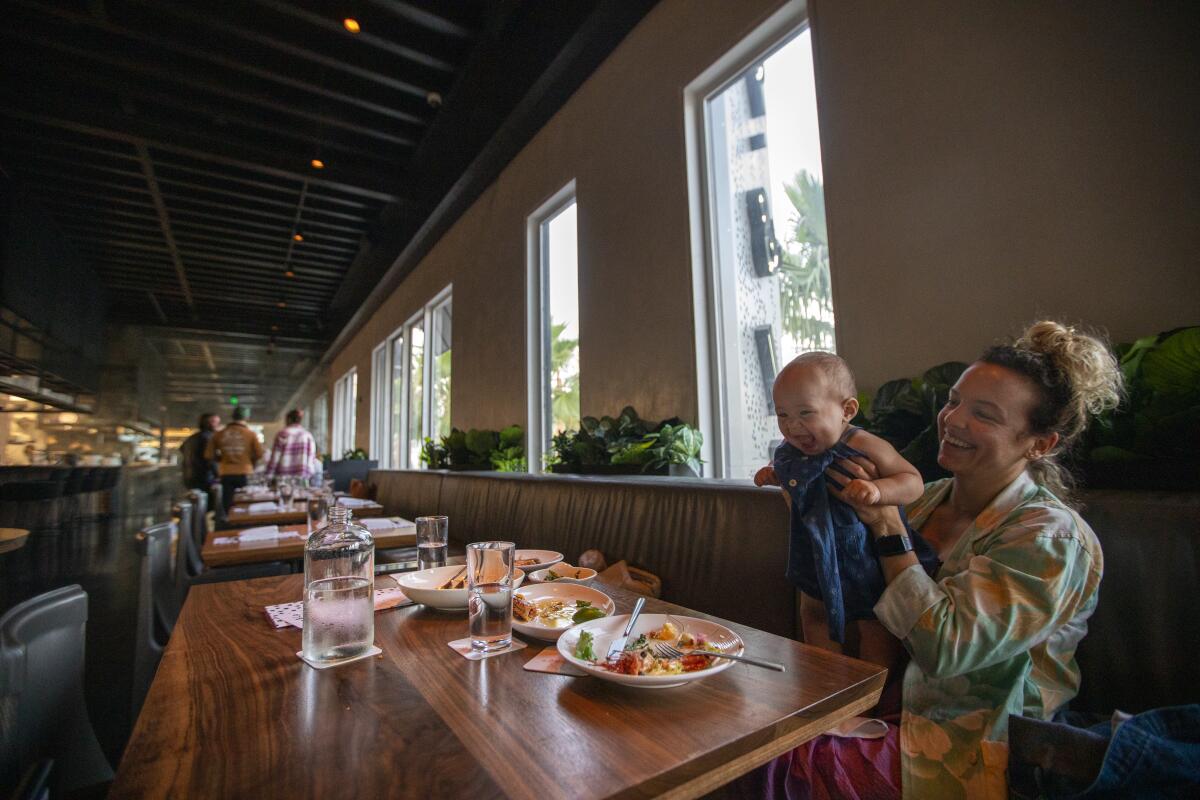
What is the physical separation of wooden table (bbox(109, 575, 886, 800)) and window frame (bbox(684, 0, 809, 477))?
2.10m

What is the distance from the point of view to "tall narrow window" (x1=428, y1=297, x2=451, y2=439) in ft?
23.9

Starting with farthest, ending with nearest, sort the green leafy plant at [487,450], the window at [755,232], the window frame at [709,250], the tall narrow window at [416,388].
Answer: the tall narrow window at [416,388]
the green leafy plant at [487,450]
the window frame at [709,250]
the window at [755,232]

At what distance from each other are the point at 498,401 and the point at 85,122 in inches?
168

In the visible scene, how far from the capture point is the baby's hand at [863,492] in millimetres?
1131

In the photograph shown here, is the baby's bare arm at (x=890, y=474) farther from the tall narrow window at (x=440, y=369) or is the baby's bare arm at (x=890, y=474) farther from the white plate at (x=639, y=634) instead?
the tall narrow window at (x=440, y=369)

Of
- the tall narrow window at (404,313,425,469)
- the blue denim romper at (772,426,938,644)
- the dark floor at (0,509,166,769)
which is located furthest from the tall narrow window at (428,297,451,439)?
the blue denim romper at (772,426,938,644)

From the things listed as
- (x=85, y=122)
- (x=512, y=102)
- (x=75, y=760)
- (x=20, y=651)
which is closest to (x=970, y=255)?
(x=20, y=651)

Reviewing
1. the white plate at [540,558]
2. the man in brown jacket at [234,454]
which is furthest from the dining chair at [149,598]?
the man in brown jacket at [234,454]

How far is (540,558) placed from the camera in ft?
5.70

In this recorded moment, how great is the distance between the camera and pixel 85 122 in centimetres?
488

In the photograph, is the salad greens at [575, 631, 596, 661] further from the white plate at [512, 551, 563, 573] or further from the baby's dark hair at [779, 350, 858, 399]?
the baby's dark hair at [779, 350, 858, 399]

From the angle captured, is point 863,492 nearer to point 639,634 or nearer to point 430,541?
point 639,634

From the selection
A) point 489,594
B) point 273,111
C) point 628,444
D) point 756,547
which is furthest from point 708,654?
point 273,111

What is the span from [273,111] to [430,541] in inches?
210
